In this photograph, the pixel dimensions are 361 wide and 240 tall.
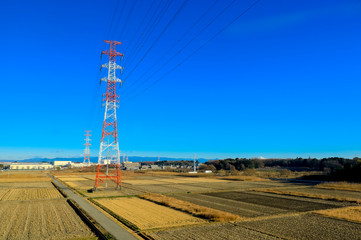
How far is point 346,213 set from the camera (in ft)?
85.9

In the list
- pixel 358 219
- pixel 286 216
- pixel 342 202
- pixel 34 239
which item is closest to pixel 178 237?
pixel 34 239

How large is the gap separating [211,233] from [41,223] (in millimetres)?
13872

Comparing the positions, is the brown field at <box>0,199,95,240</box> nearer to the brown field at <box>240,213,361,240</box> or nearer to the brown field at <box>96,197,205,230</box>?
the brown field at <box>96,197,205,230</box>

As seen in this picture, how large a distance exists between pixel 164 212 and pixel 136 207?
4534 millimetres

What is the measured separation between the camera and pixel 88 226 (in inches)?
832

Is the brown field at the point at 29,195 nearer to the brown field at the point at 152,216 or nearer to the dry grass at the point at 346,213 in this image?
the brown field at the point at 152,216

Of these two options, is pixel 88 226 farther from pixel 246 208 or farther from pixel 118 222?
pixel 246 208

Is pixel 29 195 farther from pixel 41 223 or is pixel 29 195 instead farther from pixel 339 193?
pixel 339 193

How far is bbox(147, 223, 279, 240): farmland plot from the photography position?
17750 millimetres

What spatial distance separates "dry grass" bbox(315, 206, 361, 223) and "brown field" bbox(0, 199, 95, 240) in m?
21.7

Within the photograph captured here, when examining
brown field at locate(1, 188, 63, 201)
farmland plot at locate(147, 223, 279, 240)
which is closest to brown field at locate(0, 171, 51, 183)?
brown field at locate(1, 188, 63, 201)

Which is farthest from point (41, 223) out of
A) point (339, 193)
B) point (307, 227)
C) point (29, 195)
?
point (339, 193)

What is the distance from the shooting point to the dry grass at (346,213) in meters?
23.7

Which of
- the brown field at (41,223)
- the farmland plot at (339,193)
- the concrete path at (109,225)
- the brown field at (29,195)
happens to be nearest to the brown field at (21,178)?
the brown field at (29,195)
